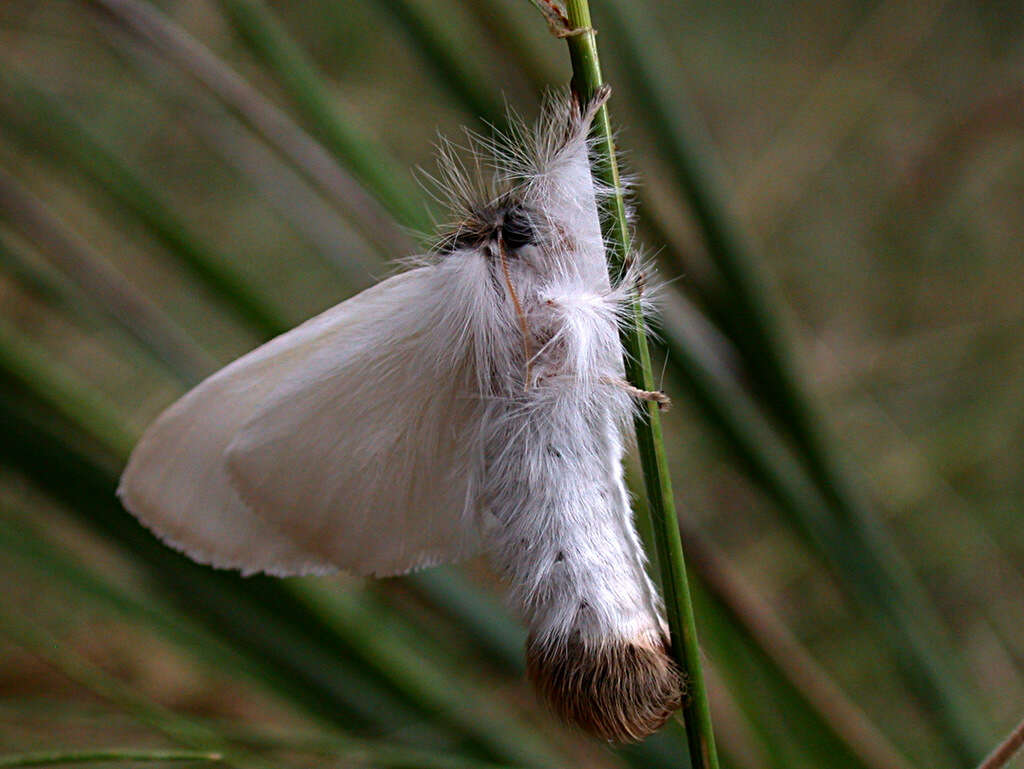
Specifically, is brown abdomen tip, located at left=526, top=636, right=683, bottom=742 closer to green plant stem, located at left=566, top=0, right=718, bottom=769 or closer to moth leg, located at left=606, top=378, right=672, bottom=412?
green plant stem, located at left=566, top=0, right=718, bottom=769

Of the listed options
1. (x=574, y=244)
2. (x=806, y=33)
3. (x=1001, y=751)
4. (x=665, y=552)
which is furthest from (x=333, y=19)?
(x=1001, y=751)

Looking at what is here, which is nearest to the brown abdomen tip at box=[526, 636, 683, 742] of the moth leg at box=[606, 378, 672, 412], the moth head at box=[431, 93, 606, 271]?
the moth leg at box=[606, 378, 672, 412]

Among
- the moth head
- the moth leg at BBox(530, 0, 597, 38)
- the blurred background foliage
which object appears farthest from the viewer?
the blurred background foliage

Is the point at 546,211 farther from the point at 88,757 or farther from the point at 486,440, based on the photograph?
the point at 88,757

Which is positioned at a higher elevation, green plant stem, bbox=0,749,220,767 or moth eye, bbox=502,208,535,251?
moth eye, bbox=502,208,535,251

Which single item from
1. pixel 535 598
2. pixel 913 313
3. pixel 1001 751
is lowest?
pixel 913 313

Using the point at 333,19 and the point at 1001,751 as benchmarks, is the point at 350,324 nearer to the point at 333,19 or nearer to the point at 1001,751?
the point at 1001,751
